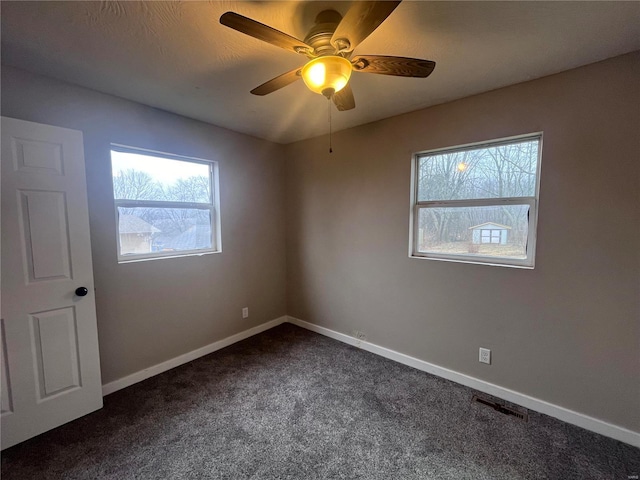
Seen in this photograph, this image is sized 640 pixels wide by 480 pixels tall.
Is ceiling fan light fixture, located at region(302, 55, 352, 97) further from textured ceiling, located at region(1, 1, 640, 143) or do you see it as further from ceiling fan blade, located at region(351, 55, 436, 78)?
textured ceiling, located at region(1, 1, 640, 143)

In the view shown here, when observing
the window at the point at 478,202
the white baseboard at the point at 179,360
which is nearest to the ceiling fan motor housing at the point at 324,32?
the window at the point at 478,202

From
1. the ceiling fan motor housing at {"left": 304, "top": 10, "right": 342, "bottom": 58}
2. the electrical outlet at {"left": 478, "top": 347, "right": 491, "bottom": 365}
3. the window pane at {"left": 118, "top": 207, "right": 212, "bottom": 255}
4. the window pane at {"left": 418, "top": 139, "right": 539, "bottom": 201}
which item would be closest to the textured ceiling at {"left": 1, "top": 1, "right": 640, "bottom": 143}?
the ceiling fan motor housing at {"left": 304, "top": 10, "right": 342, "bottom": 58}

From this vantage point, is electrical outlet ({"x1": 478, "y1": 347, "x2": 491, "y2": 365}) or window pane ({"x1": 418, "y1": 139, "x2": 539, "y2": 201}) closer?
window pane ({"x1": 418, "y1": 139, "x2": 539, "y2": 201})

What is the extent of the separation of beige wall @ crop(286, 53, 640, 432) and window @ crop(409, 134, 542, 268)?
0.32 feet

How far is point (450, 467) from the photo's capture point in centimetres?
155

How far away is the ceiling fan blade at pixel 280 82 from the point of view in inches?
57.2

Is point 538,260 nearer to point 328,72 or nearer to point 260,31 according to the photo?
point 328,72

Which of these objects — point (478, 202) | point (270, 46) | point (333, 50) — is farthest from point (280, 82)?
point (478, 202)

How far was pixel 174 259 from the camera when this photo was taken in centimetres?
259

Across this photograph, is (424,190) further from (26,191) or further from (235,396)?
(26,191)

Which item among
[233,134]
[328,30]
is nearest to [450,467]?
[328,30]

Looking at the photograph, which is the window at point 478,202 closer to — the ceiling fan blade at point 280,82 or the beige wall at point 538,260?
the beige wall at point 538,260

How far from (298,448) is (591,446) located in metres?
1.81

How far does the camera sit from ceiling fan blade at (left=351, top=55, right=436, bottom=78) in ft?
4.26
